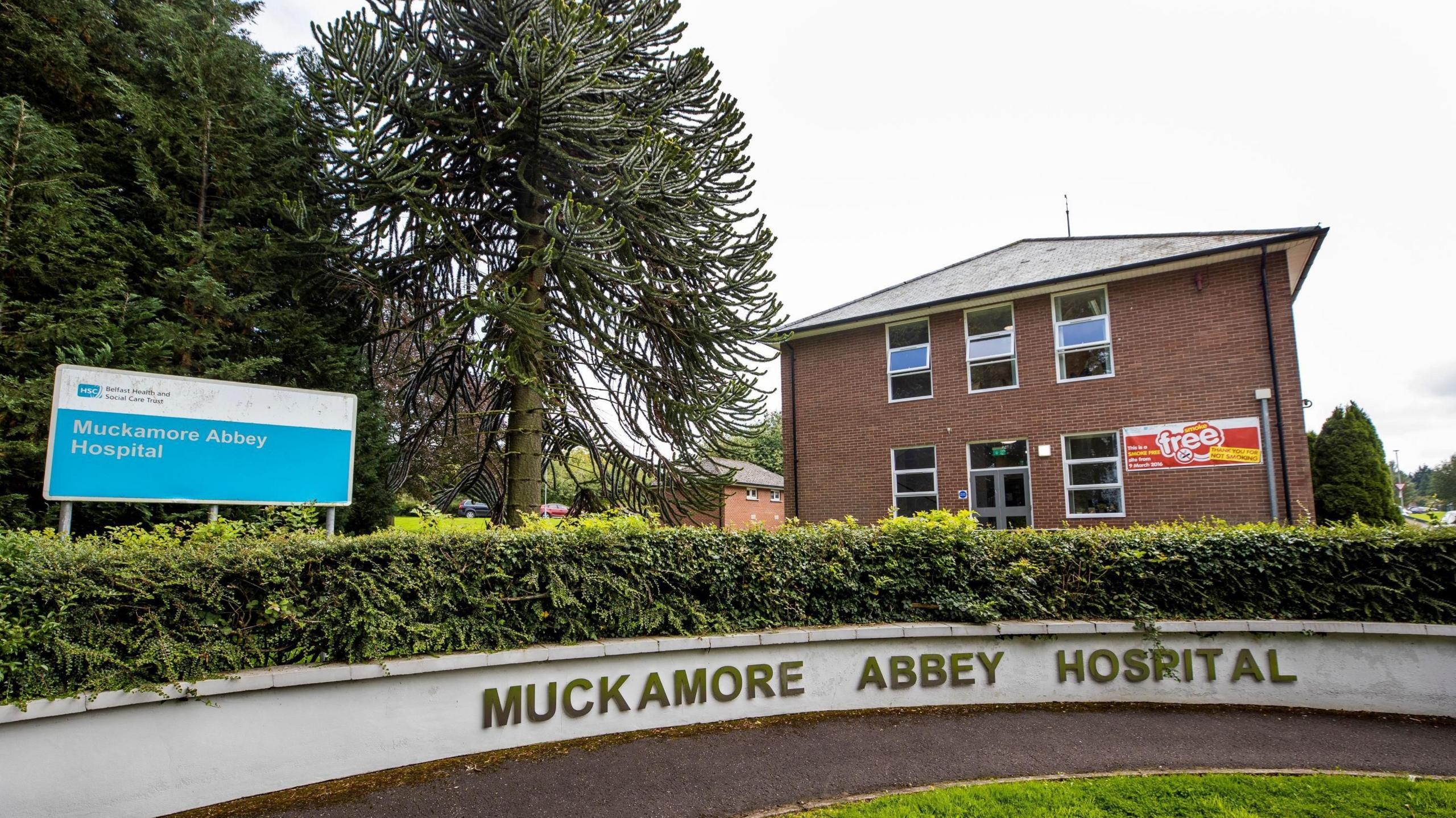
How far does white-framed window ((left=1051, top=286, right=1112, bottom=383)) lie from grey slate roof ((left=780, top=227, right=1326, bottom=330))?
0.63 meters

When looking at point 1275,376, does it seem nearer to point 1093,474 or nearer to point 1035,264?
point 1093,474

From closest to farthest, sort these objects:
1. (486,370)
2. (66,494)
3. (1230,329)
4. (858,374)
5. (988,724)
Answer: (66,494) < (988,724) < (486,370) < (1230,329) < (858,374)

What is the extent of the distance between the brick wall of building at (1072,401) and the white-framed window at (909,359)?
0.18 meters

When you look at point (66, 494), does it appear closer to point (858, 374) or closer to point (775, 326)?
point (775, 326)

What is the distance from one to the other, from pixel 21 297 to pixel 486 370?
13.2 feet

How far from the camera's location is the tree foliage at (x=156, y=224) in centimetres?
577

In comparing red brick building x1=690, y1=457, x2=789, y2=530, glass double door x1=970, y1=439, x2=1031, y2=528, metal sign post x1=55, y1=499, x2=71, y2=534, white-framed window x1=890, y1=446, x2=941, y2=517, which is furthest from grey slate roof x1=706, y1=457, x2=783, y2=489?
metal sign post x1=55, y1=499, x2=71, y2=534

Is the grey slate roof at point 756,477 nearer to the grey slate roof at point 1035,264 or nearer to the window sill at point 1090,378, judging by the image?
the grey slate roof at point 1035,264

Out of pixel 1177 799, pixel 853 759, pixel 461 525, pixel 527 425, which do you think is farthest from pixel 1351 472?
pixel 461 525

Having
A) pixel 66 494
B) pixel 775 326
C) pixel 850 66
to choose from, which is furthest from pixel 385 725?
pixel 850 66

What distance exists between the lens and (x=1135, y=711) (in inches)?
219

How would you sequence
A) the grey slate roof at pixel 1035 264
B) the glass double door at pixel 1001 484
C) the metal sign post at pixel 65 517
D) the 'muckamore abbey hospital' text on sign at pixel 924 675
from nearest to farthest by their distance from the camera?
the metal sign post at pixel 65 517 < the 'muckamore abbey hospital' text on sign at pixel 924 675 < the grey slate roof at pixel 1035 264 < the glass double door at pixel 1001 484

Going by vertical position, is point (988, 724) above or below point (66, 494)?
below

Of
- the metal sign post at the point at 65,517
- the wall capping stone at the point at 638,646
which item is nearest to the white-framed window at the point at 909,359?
the wall capping stone at the point at 638,646
